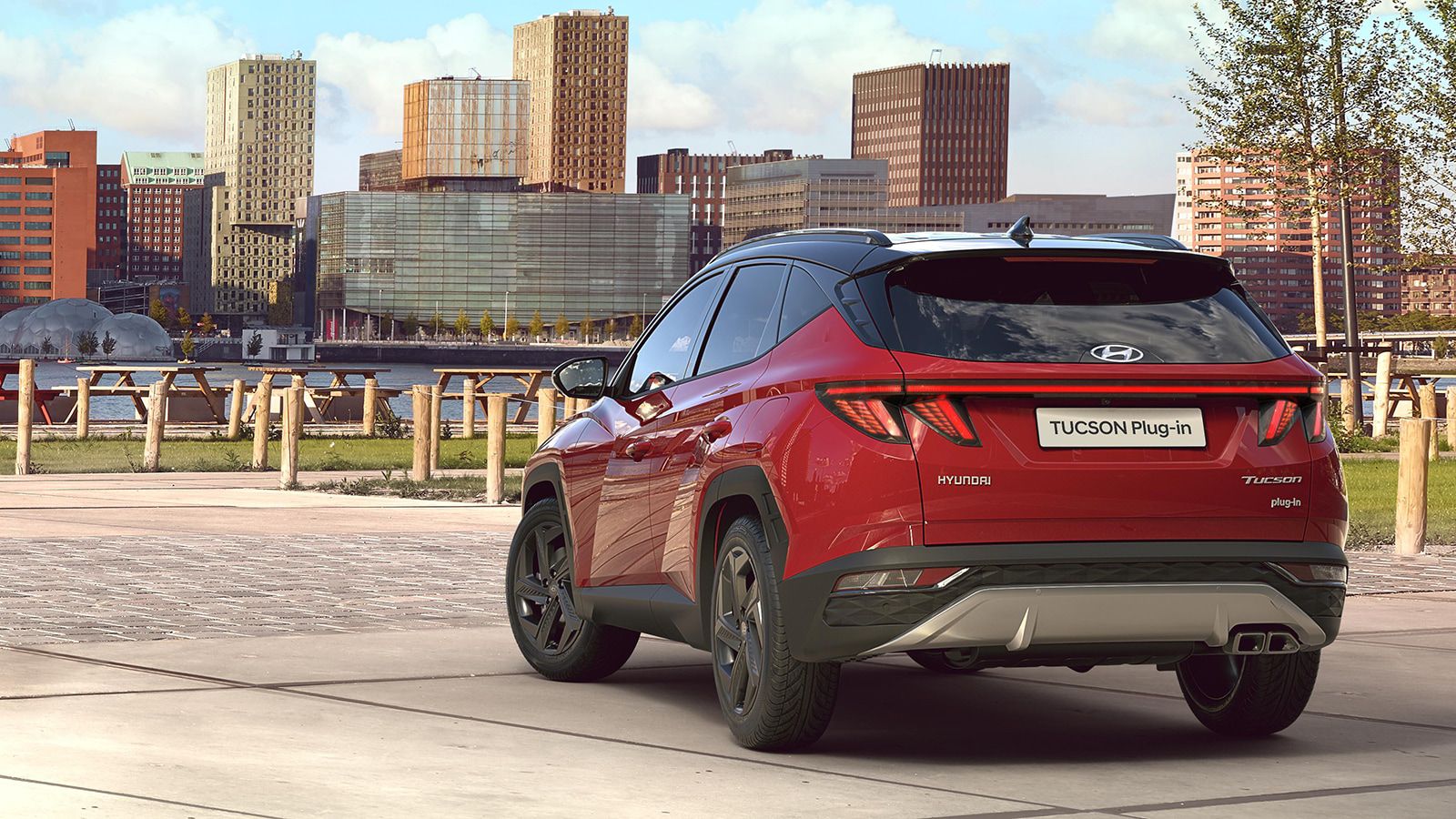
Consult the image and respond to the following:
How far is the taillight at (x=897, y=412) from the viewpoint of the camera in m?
5.77

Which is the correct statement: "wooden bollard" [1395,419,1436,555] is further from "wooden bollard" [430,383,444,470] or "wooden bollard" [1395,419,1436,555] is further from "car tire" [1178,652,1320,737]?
"wooden bollard" [430,383,444,470]

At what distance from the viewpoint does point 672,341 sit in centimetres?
755

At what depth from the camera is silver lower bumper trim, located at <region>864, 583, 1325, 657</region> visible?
5.71 m

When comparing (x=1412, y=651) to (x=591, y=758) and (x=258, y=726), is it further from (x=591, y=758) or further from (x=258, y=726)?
(x=258, y=726)

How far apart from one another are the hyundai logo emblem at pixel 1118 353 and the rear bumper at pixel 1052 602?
1.79 ft

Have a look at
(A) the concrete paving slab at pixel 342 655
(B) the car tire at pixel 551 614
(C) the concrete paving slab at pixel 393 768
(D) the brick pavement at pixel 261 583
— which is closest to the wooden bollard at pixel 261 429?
(D) the brick pavement at pixel 261 583

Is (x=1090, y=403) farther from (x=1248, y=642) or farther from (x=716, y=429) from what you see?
(x=716, y=429)

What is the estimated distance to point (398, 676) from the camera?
25.5 ft

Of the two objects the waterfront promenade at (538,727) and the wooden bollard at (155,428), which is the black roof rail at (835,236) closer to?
the waterfront promenade at (538,727)

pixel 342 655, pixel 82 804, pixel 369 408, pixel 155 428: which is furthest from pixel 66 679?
pixel 369 408

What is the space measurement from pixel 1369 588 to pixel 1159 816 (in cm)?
678

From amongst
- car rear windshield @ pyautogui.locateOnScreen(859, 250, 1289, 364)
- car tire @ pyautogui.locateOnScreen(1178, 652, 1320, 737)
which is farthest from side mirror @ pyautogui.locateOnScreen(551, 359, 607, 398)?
car tire @ pyautogui.locateOnScreen(1178, 652, 1320, 737)

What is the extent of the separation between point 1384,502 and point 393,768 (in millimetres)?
14245

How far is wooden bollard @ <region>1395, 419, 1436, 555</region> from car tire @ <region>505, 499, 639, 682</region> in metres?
7.52
